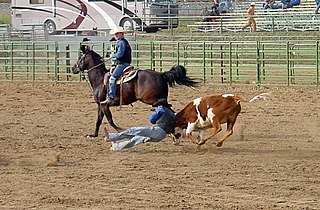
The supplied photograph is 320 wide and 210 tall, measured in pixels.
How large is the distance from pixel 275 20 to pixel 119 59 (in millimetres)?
19248

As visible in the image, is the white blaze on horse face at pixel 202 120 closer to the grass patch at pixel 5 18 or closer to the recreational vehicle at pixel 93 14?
the recreational vehicle at pixel 93 14

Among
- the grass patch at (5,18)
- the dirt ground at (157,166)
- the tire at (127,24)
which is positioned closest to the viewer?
the dirt ground at (157,166)

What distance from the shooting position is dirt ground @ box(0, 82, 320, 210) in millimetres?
7820

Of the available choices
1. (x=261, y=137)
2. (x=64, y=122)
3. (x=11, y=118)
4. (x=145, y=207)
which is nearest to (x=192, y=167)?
(x=145, y=207)

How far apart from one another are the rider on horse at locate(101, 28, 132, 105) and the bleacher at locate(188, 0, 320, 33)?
17.3 m

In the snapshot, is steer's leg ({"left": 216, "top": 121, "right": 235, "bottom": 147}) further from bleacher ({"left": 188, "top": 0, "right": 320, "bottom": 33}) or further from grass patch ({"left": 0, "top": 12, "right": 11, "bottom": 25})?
grass patch ({"left": 0, "top": 12, "right": 11, "bottom": 25})

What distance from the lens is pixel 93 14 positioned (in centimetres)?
3578

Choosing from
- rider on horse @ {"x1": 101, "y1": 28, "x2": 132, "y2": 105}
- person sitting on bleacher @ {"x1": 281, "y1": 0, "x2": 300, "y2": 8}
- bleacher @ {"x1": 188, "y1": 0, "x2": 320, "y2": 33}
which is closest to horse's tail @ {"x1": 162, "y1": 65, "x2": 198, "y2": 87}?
rider on horse @ {"x1": 101, "y1": 28, "x2": 132, "y2": 105}

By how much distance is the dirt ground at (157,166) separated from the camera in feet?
25.7

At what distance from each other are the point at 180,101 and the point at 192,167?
A: 8456 mm

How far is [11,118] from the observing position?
15.6m

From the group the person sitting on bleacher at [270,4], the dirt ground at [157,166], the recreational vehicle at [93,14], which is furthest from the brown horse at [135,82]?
the person sitting on bleacher at [270,4]

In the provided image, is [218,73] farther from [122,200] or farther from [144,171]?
[122,200]

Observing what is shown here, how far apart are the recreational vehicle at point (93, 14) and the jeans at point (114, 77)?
19899mm
